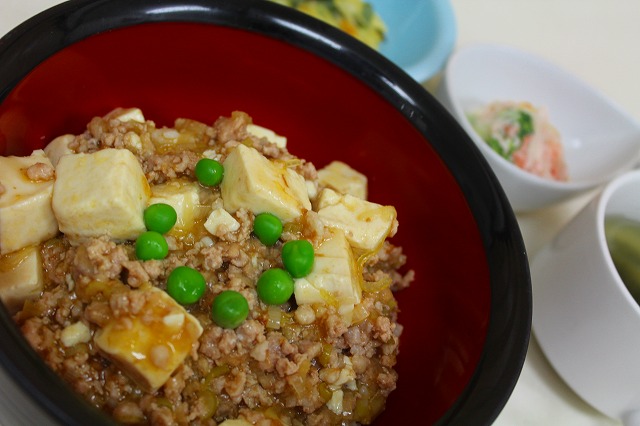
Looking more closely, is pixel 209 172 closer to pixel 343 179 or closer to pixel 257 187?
pixel 257 187

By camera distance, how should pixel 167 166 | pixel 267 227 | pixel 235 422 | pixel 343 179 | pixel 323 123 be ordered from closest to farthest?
pixel 235 422 < pixel 267 227 < pixel 167 166 < pixel 343 179 < pixel 323 123

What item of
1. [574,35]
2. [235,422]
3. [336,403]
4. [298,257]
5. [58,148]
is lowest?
[336,403]

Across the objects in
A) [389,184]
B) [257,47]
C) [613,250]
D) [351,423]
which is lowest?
[351,423]

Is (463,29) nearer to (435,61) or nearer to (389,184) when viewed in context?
(435,61)

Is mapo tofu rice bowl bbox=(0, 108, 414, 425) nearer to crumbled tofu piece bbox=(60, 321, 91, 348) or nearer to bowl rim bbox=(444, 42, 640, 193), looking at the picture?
crumbled tofu piece bbox=(60, 321, 91, 348)

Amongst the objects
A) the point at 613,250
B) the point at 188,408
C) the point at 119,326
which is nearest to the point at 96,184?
the point at 119,326

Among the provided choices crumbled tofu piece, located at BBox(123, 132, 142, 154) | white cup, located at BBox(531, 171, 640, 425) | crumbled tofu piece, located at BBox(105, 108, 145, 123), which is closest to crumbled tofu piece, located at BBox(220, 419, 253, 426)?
crumbled tofu piece, located at BBox(123, 132, 142, 154)

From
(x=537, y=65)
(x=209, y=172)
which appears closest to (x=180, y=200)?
(x=209, y=172)
